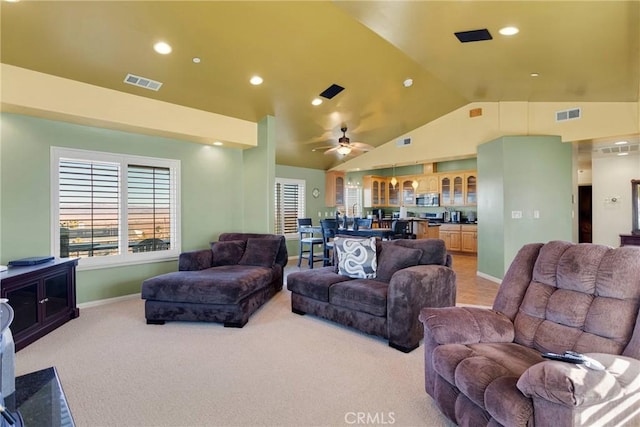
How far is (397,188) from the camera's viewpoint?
9891 millimetres

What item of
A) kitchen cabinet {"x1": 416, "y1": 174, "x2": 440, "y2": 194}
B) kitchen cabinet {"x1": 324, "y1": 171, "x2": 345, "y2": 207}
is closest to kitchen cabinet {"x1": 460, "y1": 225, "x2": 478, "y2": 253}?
kitchen cabinet {"x1": 416, "y1": 174, "x2": 440, "y2": 194}

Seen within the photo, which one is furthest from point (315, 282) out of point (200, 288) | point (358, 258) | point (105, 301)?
point (105, 301)

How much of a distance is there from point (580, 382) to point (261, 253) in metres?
3.81

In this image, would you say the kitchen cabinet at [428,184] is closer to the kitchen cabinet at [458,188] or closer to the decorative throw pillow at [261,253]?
the kitchen cabinet at [458,188]

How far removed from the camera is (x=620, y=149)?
19.5 feet

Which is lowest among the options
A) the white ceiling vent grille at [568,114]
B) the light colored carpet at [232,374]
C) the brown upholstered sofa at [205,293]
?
the light colored carpet at [232,374]

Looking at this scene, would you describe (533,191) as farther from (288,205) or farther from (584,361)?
(288,205)

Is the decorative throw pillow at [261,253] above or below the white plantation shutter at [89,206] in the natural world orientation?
below

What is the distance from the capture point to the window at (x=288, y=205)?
733 cm

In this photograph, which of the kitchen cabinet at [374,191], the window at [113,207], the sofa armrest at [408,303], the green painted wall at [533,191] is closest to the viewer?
the sofa armrest at [408,303]

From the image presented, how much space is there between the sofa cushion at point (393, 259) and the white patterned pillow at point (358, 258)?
10 centimetres

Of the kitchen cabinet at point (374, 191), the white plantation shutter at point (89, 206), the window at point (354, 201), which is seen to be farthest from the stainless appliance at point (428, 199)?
the white plantation shutter at point (89, 206)

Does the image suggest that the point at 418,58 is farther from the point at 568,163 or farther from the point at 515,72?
the point at 568,163

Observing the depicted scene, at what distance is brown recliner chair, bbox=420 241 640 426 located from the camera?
1.21 m
